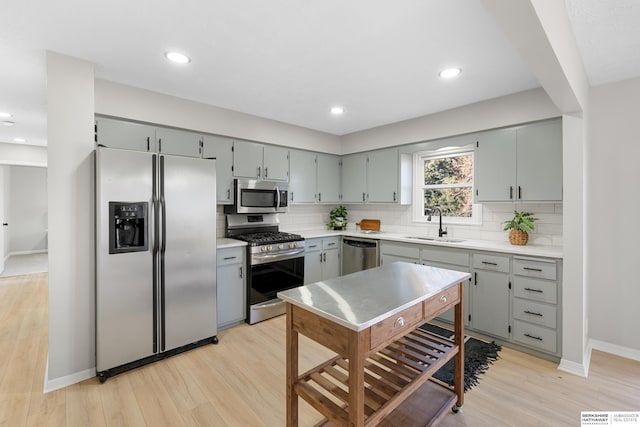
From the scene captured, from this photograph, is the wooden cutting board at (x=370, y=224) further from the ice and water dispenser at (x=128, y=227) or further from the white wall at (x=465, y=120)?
the ice and water dispenser at (x=128, y=227)

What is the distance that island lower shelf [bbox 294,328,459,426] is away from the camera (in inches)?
57.9

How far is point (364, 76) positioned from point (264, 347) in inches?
108

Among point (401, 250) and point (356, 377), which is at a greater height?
point (401, 250)

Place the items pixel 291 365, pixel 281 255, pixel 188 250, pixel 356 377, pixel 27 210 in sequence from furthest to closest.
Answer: pixel 27 210 → pixel 281 255 → pixel 188 250 → pixel 291 365 → pixel 356 377

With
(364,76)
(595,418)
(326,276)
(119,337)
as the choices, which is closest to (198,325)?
(119,337)

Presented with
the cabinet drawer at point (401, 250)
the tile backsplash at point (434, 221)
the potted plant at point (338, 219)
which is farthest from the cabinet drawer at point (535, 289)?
the potted plant at point (338, 219)

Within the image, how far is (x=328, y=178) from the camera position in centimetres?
478

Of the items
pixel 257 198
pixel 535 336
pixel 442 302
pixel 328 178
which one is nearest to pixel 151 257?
pixel 257 198

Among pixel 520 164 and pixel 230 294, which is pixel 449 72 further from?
pixel 230 294

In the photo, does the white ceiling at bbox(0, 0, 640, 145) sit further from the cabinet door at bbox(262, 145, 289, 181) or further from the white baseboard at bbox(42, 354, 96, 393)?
the white baseboard at bbox(42, 354, 96, 393)

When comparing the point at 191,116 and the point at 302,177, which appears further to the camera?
the point at 302,177

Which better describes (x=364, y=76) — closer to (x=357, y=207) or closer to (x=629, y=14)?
(x=629, y=14)

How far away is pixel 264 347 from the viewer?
2.90m

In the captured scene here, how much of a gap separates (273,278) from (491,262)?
7.91 ft
